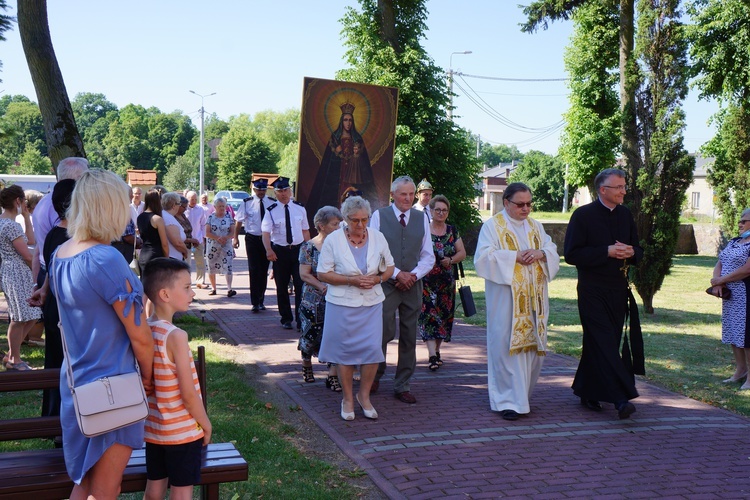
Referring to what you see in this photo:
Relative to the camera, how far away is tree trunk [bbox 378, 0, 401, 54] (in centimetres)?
2391

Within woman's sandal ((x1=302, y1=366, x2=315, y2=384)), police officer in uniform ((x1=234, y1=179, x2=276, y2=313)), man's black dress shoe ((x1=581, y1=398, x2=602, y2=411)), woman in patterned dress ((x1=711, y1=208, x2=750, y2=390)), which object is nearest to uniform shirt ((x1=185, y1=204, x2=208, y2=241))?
police officer in uniform ((x1=234, y1=179, x2=276, y2=313))

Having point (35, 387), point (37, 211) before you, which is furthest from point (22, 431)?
point (37, 211)

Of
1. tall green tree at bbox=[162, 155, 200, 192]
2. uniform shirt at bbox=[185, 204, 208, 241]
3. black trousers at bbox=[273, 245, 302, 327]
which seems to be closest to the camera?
black trousers at bbox=[273, 245, 302, 327]

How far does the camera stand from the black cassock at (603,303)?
698 centimetres

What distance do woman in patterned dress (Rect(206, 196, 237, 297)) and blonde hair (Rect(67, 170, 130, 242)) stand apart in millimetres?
11626

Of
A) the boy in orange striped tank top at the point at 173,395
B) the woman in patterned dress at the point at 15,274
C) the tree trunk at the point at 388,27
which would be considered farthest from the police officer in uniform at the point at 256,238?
the tree trunk at the point at 388,27

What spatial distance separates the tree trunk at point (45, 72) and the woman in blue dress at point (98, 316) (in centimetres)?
662

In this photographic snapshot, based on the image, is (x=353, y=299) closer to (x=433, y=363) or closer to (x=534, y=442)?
(x=534, y=442)

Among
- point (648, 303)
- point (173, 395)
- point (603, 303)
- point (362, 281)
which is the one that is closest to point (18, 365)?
point (362, 281)

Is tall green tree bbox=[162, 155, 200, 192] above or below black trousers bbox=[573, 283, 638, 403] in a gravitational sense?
above

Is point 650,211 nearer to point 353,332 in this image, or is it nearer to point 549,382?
point 549,382

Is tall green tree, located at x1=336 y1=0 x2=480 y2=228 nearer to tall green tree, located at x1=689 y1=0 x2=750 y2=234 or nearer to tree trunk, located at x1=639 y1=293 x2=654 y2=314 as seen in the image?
tall green tree, located at x1=689 y1=0 x2=750 y2=234

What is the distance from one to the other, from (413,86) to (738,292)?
56.8 ft

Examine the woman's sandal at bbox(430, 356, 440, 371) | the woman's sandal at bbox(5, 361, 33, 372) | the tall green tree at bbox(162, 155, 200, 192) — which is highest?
the tall green tree at bbox(162, 155, 200, 192)
